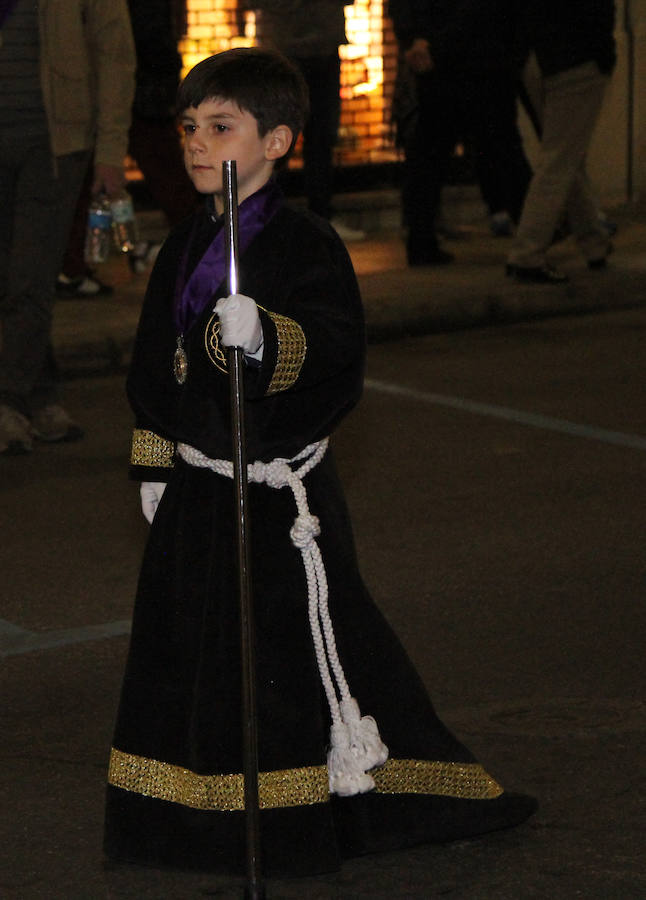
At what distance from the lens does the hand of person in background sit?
9984mm

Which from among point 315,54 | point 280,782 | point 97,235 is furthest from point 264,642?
point 315,54

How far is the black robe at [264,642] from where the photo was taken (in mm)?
3260

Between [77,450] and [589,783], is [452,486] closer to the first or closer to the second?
[77,450]

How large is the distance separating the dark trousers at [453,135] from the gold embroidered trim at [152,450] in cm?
715

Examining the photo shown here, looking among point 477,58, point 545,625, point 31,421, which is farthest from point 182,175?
point 545,625

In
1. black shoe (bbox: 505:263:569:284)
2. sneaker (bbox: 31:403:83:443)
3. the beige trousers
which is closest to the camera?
sneaker (bbox: 31:403:83:443)

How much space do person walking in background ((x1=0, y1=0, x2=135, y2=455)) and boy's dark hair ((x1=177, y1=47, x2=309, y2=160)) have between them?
129 inches

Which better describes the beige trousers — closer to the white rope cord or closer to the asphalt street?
the asphalt street

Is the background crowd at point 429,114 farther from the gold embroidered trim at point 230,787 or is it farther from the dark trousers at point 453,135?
the gold embroidered trim at point 230,787

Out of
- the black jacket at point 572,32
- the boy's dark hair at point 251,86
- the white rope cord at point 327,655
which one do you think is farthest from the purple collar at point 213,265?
the black jacket at point 572,32

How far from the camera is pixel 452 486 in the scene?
6.18 m

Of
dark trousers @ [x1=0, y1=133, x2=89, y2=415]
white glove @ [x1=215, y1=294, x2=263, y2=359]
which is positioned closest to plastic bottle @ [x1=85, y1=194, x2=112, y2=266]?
dark trousers @ [x1=0, y1=133, x2=89, y2=415]

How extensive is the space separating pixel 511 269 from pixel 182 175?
74.8 inches

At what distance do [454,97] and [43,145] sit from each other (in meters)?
4.37
